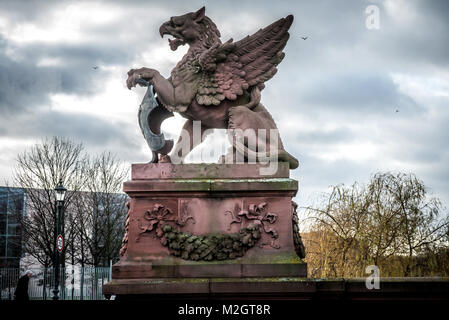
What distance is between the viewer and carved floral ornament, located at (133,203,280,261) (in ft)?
22.5

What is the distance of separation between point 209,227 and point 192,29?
3.10 m

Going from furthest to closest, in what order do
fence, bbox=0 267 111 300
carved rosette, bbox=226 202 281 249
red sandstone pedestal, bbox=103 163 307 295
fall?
fence, bbox=0 267 111 300, carved rosette, bbox=226 202 281 249, red sandstone pedestal, bbox=103 163 307 295

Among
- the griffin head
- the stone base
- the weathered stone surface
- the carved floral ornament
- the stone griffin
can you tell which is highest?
the griffin head

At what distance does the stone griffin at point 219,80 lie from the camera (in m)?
7.66

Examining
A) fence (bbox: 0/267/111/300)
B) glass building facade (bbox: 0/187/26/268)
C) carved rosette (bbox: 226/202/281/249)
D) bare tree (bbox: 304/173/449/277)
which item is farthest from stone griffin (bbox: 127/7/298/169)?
glass building facade (bbox: 0/187/26/268)

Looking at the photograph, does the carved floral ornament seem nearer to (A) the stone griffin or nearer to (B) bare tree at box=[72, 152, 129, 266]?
(A) the stone griffin

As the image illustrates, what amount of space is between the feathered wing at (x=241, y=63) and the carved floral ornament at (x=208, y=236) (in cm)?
181

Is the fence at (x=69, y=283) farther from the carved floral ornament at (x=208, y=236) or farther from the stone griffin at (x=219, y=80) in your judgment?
the carved floral ornament at (x=208, y=236)

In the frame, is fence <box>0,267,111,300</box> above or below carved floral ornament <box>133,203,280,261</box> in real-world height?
below

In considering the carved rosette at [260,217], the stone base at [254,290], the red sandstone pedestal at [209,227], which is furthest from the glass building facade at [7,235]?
the carved rosette at [260,217]

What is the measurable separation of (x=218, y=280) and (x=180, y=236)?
Result: 2.56 ft

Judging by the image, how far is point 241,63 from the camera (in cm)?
796

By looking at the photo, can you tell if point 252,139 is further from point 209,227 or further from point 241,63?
point 209,227

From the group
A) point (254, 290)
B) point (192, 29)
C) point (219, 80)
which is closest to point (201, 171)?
point (219, 80)
